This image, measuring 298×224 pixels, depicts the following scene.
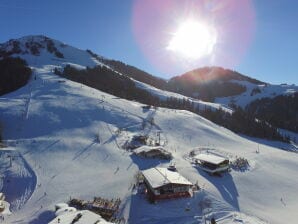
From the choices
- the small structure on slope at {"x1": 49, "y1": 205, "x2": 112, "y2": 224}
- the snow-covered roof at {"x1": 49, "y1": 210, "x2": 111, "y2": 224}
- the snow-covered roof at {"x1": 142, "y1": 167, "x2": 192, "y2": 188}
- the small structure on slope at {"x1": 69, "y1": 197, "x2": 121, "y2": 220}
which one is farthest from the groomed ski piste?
the snow-covered roof at {"x1": 49, "y1": 210, "x2": 111, "y2": 224}

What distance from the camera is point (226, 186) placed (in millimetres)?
42031

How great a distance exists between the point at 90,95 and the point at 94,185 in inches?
1908

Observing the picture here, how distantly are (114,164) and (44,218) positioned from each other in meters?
16.8

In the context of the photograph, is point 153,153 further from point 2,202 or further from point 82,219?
point 82,219

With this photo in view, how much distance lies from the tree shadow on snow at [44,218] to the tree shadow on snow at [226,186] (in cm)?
2060

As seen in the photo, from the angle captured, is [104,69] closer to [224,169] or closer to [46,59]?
[46,59]

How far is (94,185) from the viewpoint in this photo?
38062 mm

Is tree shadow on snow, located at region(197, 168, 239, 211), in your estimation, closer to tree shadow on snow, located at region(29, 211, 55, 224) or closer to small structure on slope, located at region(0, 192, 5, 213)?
tree shadow on snow, located at region(29, 211, 55, 224)

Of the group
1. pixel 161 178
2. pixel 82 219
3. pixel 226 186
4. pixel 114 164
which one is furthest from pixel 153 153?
pixel 82 219

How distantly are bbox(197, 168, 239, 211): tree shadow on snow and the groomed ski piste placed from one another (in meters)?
0.16

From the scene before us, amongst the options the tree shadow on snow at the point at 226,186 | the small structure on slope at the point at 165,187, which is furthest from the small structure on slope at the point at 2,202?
the tree shadow on snow at the point at 226,186

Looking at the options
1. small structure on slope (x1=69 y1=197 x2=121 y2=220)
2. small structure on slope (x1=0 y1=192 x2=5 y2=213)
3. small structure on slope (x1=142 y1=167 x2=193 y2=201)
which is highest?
small structure on slope (x1=142 y1=167 x2=193 y2=201)

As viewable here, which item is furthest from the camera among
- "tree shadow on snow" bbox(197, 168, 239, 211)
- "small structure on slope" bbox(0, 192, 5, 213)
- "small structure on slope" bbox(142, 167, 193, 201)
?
"tree shadow on snow" bbox(197, 168, 239, 211)

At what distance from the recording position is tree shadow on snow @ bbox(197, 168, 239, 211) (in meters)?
37.3
